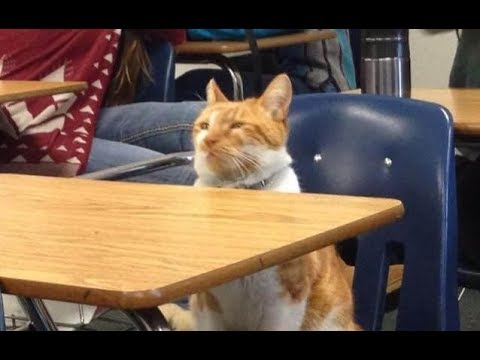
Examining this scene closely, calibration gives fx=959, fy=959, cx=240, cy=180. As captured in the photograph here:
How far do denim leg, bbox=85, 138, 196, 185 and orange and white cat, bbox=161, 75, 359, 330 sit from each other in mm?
660

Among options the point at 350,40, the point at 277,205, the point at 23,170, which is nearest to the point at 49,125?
the point at 23,170

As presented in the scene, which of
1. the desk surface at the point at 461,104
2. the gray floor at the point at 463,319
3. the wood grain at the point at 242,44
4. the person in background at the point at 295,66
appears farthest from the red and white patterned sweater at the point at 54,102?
the person in background at the point at 295,66

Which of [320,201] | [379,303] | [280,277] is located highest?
[320,201]

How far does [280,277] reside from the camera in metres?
1.32

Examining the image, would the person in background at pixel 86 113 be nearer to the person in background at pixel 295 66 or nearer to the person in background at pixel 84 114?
the person in background at pixel 84 114

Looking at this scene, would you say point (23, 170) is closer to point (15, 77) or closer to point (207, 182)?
point (15, 77)

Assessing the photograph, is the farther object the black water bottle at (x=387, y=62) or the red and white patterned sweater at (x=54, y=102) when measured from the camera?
the red and white patterned sweater at (x=54, y=102)

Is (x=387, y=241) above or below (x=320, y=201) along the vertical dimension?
below

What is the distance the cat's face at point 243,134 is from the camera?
58.9 inches

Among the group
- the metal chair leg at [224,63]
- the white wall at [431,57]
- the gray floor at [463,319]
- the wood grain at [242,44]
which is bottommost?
the gray floor at [463,319]

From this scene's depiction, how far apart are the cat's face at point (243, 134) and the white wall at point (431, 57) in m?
2.91

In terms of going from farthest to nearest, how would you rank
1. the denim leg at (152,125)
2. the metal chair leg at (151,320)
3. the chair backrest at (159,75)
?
the chair backrest at (159,75) → the denim leg at (152,125) → the metal chair leg at (151,320)
